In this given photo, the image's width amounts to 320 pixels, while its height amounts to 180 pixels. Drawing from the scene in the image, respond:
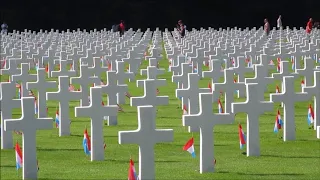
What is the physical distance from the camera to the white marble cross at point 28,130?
38.7 feet

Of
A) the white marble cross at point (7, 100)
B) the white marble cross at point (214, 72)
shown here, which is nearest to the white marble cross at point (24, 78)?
the white marble cross at point (214, 72)

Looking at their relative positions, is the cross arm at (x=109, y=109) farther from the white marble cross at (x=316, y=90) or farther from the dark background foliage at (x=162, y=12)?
the dark background foliage at (x=162, y=12)

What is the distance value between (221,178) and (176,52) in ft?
54.7

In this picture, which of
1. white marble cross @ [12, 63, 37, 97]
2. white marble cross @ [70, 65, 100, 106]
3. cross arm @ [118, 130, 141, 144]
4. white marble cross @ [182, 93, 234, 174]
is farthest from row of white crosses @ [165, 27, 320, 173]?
white marble cross @ [12, 63, 37, 97]

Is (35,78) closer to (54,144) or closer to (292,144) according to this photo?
(54,144)

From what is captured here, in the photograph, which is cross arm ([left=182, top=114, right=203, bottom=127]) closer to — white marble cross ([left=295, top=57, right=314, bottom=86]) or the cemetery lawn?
the cemetery lawn

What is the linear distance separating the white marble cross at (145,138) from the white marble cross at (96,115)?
7.12 ft

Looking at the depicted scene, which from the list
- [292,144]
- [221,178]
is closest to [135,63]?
[292,144]

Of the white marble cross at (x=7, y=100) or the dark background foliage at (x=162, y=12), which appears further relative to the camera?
the dark background foliage at (x=162, y=12)

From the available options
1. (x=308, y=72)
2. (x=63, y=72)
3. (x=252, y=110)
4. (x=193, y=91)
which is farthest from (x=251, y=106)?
(x=63, y=72)

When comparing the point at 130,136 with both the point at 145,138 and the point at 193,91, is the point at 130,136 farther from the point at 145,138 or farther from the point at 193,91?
the point at 193,91

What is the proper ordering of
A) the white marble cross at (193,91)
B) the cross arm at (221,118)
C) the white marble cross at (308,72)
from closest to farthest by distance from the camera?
the cross arm at (221,118), the white marble cross at (193,91), the white marble cross at (308,72)

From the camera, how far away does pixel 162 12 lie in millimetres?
63094

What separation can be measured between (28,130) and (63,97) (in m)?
3.39
